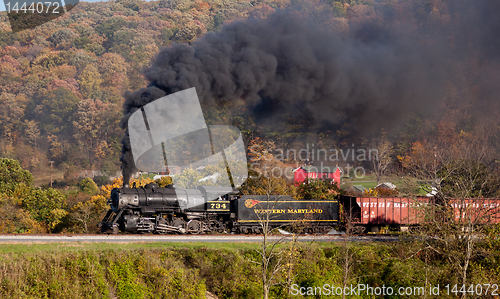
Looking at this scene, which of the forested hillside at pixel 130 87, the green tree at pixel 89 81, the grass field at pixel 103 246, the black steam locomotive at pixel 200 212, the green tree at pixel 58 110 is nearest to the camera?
the grass field at pixel 103 246

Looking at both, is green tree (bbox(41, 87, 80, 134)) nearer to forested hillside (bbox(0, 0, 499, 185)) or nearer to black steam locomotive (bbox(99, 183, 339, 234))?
forested hillside (bbox(0, 0, 499, 185))

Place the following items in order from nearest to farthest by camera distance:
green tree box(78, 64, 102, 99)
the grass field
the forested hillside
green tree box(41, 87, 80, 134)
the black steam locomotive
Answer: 1. the grass field
2. the black steam locomotive
3. the forested hillside
4. green tree box(41, 87, 80, 134)
5. green tree box(78, 64, 102, 99)

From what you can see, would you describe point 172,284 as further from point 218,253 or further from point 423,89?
point 423,89

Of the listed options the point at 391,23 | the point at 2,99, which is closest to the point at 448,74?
the point at 391,23

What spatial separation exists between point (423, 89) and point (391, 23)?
21.2 m

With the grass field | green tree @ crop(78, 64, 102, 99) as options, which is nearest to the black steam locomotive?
the grass field

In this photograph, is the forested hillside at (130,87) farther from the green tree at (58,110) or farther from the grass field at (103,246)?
the grass field at (103,246)

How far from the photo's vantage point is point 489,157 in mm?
47125

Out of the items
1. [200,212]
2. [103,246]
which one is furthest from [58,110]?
[103,246]

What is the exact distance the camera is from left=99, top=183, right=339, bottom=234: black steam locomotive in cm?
2025

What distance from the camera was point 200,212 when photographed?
22.4m

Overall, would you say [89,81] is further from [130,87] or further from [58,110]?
[58,110]

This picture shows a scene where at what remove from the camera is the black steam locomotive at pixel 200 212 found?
20.2 m

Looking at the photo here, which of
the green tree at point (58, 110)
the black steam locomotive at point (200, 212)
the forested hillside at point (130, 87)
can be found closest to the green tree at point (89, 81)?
the forested hillside at point (130, 87)
